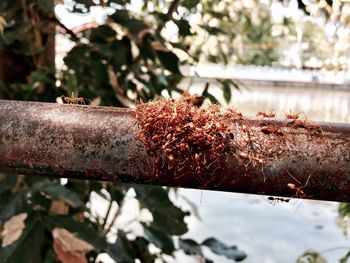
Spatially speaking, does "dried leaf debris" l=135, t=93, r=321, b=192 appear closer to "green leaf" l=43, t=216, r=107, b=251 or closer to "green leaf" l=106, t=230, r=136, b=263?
"green leaf" l=43, t=216, r=107, b=251

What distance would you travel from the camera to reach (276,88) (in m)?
9.15

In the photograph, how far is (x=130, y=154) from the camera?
0.43 metres

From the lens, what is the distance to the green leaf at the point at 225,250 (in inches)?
47.6

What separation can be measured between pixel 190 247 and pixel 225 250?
0.28 feet

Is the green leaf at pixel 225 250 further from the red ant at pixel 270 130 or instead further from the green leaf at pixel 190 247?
the red ant at pixel 270 130

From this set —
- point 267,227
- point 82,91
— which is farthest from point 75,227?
point 267,227

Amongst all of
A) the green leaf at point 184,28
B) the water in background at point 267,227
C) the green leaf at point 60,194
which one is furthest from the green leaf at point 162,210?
the water in background at point 267,227

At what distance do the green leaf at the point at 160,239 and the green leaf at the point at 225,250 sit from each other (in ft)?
0.79

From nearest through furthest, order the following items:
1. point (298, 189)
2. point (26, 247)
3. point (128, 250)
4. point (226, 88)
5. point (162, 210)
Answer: point (298, 189)
point (26, 247)
point (162, 210)
point (128, 250)
point (226, 88)

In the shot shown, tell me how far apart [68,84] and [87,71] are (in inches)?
5.4

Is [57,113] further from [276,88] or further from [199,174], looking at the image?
[276,88]

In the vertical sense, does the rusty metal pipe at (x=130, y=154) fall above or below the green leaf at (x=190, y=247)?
above

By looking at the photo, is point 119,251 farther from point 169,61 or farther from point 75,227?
point 169,61

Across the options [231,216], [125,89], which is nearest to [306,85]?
[231,216]
